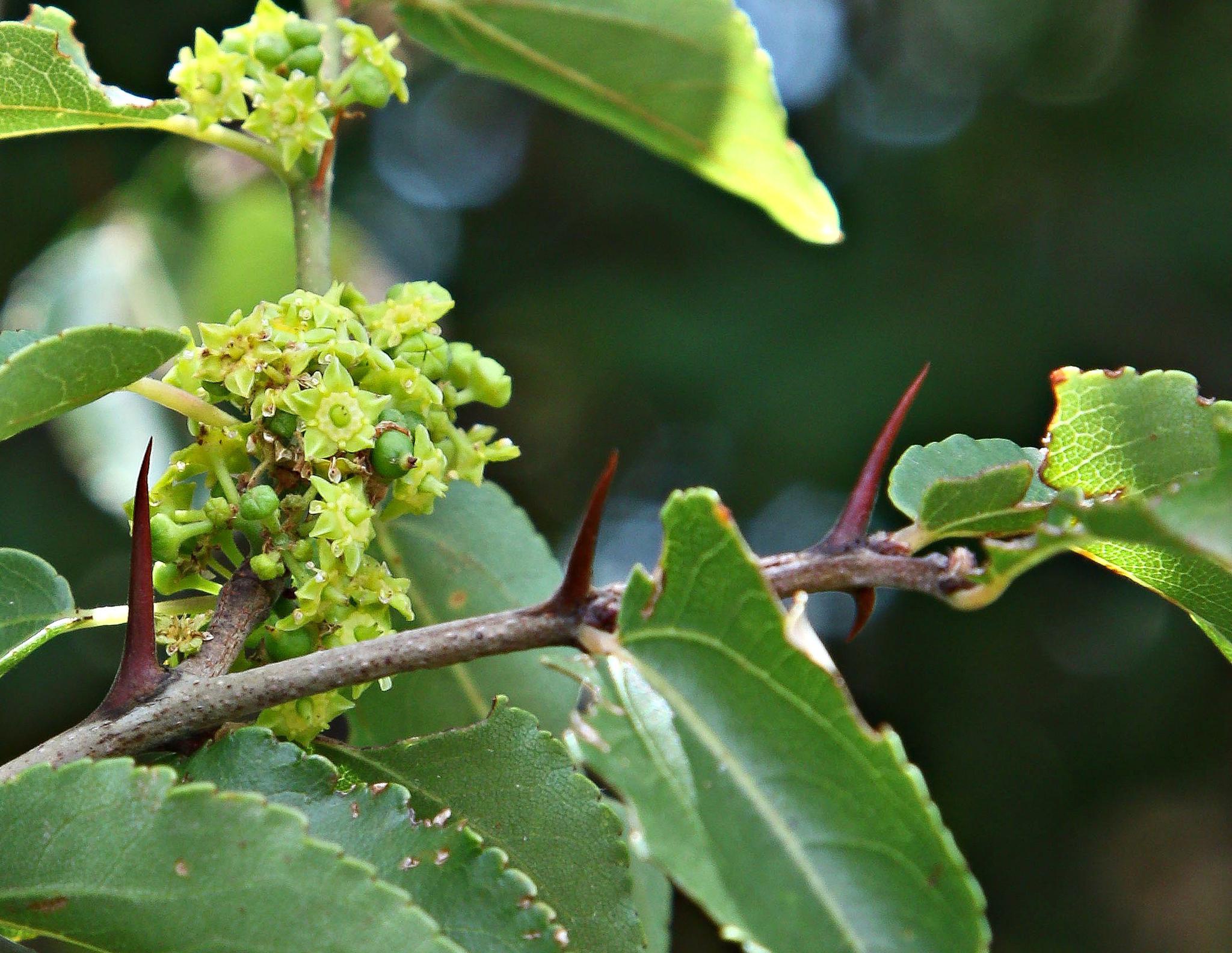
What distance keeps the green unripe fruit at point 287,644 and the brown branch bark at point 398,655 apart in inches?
2.9

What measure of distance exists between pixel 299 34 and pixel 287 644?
51 centimetres

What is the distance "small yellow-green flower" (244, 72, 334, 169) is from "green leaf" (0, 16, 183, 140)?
2.5 inches

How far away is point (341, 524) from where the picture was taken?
876 mm

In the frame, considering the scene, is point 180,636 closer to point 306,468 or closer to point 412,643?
point 306,468

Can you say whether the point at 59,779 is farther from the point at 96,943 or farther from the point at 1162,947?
the point at 1162,947

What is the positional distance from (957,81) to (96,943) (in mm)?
5320

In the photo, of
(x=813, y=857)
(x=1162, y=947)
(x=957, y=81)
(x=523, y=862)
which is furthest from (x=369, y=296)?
(x=1162, y=947)

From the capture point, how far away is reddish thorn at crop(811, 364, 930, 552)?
77 cm

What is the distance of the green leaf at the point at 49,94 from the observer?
0.97 m

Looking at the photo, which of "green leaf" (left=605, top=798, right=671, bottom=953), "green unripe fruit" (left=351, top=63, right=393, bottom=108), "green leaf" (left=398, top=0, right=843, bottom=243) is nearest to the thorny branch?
"green leaf" (left=398, top=0, right=843, bottom=243)

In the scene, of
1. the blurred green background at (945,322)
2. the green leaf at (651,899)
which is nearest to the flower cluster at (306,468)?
the green leaf at (651,899)

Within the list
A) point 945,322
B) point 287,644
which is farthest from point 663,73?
point 945,322

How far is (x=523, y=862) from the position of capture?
0.89 m

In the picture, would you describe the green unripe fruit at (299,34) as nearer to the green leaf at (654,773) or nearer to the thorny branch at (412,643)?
the thorny branch at (412,643)
